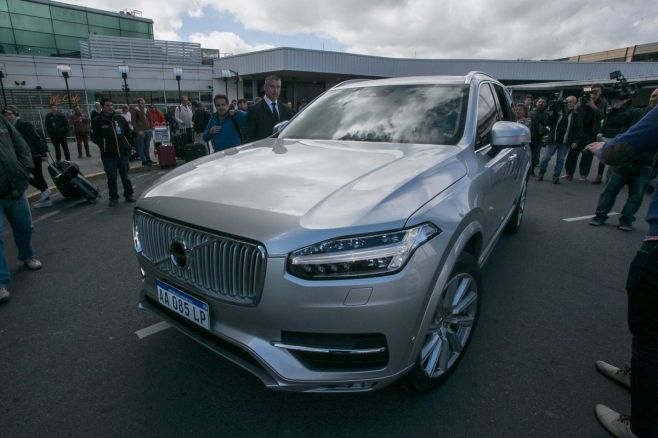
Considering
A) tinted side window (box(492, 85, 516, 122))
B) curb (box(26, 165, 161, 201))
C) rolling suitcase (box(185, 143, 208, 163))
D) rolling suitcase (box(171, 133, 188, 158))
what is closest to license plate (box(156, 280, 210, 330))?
tinted side window (box(492, 85, 516, 122))

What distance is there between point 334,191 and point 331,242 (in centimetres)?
35

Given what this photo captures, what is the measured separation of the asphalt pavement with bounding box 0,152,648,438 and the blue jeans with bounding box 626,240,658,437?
297 millimetres

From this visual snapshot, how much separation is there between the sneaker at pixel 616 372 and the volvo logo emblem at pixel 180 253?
8.45ft

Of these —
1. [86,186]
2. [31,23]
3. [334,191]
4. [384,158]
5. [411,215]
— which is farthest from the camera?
[31,23]

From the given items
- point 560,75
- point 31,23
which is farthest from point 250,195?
point 560,75

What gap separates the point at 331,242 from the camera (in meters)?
1.58

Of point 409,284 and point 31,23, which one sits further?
point 31,23

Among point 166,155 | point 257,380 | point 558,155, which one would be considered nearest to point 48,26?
point 166,155

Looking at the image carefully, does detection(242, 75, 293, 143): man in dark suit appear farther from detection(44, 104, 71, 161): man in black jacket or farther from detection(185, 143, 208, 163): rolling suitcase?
detection(44, 104, 71, 161): man in black jacket

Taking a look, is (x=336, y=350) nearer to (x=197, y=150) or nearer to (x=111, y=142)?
(x=111, y=142)

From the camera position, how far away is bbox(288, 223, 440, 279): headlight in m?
1.57

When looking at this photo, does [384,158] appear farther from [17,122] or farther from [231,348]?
[17,122]

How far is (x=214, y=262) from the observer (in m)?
1.77

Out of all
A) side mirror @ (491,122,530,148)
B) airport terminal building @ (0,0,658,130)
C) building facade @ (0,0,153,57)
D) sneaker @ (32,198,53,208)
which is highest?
building facade @ (0,0,153,57)
